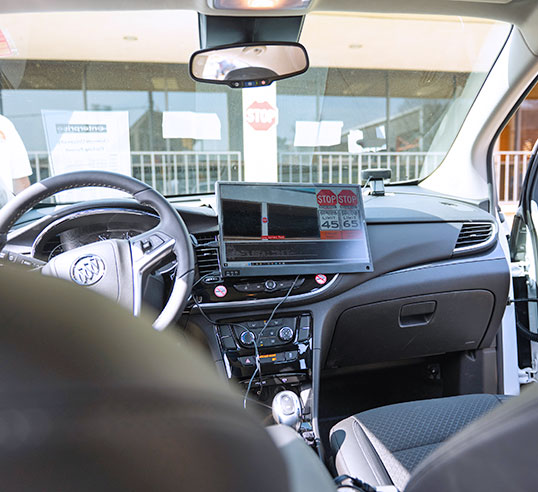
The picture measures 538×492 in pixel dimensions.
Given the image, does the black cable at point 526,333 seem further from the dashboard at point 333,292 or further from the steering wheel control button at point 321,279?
the steering wheel control button at point 321,279

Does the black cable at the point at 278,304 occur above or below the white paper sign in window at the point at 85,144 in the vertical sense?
below

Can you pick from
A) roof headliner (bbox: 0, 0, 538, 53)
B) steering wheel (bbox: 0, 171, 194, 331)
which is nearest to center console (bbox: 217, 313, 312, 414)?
steering wheel (bbox: 0, 171, 194, 331)

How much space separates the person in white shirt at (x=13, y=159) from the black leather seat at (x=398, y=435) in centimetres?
172

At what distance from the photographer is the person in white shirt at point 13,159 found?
2348 mm

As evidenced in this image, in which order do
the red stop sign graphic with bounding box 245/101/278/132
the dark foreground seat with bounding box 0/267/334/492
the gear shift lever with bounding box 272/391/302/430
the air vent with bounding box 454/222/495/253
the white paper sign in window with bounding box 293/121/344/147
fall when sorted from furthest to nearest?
the white paper sign in window with bounding box 293/121/344/147
the red stop sign graphic with bounding box 245/101/278/132
the air vent with bounding box 454/222/495/253
the gear shift lever with bounding box 272/391/302/430
the dark foreground seat with bounding box 0/267/334/492

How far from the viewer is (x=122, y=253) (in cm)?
163

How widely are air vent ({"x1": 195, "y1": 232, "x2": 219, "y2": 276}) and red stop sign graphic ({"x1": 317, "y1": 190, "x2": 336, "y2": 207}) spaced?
1.59ft

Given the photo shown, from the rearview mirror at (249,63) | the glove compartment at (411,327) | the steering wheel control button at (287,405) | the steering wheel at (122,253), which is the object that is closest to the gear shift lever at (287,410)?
the steering wheel control button at (287,405)

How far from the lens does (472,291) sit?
2.46m

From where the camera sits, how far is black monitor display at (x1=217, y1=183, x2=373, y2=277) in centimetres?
212

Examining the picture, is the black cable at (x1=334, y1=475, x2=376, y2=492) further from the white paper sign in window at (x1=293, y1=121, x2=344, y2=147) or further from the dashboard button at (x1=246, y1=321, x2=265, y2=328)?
the white paper sign in window at (x1=293, y1=121, x2=344, y2=147)

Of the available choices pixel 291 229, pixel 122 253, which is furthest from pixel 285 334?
pixel 122 253

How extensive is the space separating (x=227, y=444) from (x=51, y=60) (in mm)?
2517

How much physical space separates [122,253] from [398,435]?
106 cm
